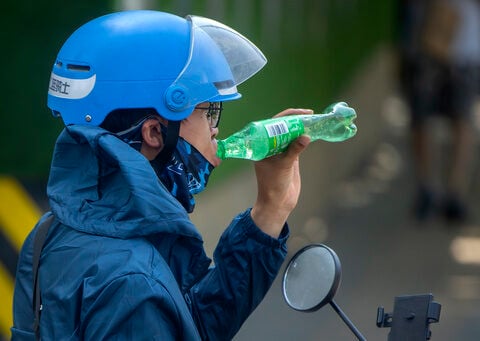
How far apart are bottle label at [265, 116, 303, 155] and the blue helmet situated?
13 centimetres

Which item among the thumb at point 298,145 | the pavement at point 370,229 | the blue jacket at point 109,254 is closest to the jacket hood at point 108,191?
the blue jacket at point 109,254

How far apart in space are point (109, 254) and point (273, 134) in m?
0.55

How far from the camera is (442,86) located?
1148cm

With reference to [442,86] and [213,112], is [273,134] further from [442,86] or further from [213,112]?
[442,86]

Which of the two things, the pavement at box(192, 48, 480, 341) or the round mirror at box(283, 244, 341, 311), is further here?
the pavement at box(192, 48, 480, 341)

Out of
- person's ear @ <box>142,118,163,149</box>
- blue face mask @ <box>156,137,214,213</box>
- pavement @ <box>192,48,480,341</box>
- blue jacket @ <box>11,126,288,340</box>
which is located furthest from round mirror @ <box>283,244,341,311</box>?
pavement @ <box>192,48,480,341</box>

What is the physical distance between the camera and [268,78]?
28.7 feet

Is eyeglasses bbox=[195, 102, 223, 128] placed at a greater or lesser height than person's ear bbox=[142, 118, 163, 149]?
greater

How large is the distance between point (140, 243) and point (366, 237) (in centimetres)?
739

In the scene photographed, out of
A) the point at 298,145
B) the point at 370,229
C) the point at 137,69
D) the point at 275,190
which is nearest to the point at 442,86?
the point at 370,229

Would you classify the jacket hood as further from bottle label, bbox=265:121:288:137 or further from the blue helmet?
bottle label, bbox=265:121:288:137

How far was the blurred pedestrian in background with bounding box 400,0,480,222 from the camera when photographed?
1077 centimetres

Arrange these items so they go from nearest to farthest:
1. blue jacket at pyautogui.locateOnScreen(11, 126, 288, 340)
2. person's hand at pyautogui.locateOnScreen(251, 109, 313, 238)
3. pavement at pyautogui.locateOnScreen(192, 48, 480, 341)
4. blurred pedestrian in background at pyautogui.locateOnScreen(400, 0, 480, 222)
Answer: blue jacket at pyautogui.locateOnScreen(11, 126, 288, 340) → person's hand at pyautogui.locateOnScreen(251, 109, 313, 238) → pavement at pyautogui.locateOnScreen(192, 48, 480, 341) → blurred pedestrian in background at pyautogui.locateOnScreen(400, 0, 480, 222)

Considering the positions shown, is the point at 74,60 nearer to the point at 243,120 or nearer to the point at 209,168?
the point at 209,168
